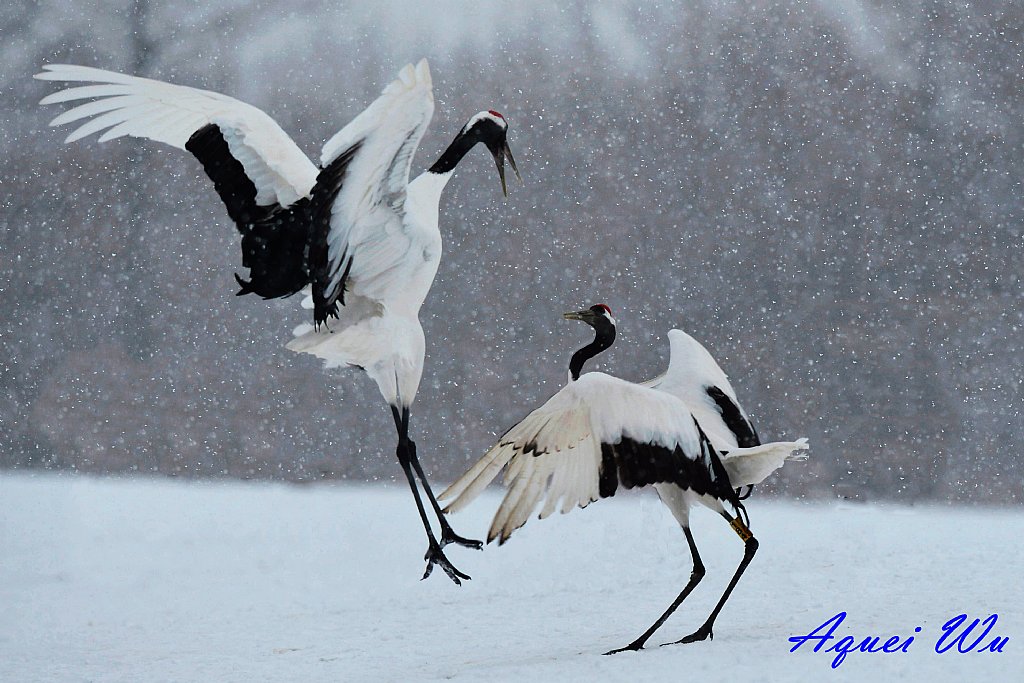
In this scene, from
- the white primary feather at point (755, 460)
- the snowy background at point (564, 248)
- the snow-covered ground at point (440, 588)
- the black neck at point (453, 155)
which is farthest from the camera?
the snowy background at point (564, 248)

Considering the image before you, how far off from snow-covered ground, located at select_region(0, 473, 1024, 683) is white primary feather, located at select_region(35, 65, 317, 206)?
37.1 inches

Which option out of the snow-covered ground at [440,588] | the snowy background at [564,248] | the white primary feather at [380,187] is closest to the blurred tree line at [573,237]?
the snowy background at [564,248]

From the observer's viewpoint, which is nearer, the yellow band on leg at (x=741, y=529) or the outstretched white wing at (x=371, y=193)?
the outstretched white wing at (x=371, y=193)

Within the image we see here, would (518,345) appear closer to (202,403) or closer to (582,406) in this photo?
(202,403)

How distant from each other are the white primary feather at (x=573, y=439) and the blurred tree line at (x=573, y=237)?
2.64 metres

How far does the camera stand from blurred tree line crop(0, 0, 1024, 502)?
445cm

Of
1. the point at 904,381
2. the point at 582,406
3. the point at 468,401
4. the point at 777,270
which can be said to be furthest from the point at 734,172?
the point at 582,406

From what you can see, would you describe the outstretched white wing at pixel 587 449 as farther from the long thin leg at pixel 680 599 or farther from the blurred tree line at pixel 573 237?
the blurred tree line at pixel 573 237

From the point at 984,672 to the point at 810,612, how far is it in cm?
66

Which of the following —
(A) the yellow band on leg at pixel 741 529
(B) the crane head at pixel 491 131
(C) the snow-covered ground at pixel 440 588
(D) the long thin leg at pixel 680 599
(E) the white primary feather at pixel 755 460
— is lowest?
(C) the snow-covered ground at pixel 440 588

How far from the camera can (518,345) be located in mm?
4500

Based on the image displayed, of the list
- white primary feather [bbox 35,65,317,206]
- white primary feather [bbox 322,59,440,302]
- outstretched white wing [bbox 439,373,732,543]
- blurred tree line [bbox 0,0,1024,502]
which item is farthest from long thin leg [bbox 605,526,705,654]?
blurred tree line [bbox 0,0,1024,502]

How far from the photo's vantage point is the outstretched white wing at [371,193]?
179 centimetres

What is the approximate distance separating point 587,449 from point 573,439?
0.09ft
